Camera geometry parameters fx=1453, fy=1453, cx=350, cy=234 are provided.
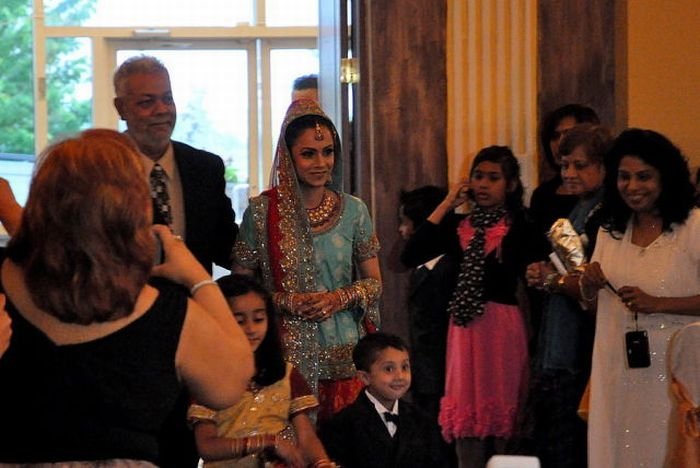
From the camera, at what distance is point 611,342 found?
4.85 m

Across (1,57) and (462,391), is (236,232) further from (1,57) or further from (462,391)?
(1,57)

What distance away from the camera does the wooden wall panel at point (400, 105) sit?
20.0 ft

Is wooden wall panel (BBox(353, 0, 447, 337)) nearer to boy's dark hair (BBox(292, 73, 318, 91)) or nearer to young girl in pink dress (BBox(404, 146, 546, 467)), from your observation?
young girl in pink dress (BBox(404, 146, 546, 467))

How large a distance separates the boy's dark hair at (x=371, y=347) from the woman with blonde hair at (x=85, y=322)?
6.30 ft

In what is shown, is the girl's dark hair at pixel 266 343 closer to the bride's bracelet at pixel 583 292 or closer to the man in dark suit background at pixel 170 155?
the man in dark suit background at pixel 170 155

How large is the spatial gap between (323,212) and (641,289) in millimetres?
1073

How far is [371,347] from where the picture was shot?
4.45 m

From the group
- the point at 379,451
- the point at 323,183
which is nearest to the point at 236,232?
the point at 323,183

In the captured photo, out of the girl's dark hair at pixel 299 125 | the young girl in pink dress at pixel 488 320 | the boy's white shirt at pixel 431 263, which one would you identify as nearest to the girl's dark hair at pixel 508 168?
the young girl in pink dress at pixel 488 320

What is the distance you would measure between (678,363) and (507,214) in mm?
1472

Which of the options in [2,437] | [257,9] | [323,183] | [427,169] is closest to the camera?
[2,437]

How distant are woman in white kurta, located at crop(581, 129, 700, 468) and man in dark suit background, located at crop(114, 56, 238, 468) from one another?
4.24ft

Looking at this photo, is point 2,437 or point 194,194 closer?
point 2,437

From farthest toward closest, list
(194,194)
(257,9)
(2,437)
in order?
(257,9), (194,194), (2,437)
